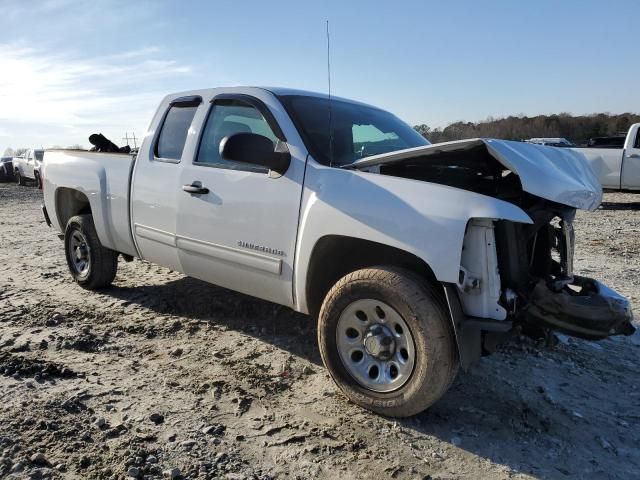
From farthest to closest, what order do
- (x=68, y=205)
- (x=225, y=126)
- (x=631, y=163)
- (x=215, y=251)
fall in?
(x=631, y=163), (x=68, y=205), (x=225, y=126), (x=215, y=251)

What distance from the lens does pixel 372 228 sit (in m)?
3.02

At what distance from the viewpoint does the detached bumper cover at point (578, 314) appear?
9.26ft

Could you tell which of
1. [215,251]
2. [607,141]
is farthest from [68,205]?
[607,141]

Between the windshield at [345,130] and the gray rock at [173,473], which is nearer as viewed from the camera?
the gray rock at [173,473]

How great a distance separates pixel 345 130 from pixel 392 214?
1211mm

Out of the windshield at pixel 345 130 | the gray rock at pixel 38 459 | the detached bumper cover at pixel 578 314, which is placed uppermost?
the windshield at pixel 345 130

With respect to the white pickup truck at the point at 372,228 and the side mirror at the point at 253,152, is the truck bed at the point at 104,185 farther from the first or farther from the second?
the side mirror at the point at 253,152

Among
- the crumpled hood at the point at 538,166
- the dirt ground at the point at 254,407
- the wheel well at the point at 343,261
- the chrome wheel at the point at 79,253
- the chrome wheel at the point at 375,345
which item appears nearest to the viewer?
the dirt ground at the point at 254,407

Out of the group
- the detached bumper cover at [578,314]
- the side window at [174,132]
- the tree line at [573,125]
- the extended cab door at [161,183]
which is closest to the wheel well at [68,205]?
the extended cab door at [161,183]

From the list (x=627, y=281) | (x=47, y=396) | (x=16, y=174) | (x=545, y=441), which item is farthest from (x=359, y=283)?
(x=16, y=174)

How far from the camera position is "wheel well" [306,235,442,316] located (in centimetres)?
320

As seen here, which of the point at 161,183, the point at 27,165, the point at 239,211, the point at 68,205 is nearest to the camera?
the point at 239,211

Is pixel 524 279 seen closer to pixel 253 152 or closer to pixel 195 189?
pixel 253 152

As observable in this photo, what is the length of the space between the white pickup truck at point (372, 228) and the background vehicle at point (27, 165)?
2120cm
